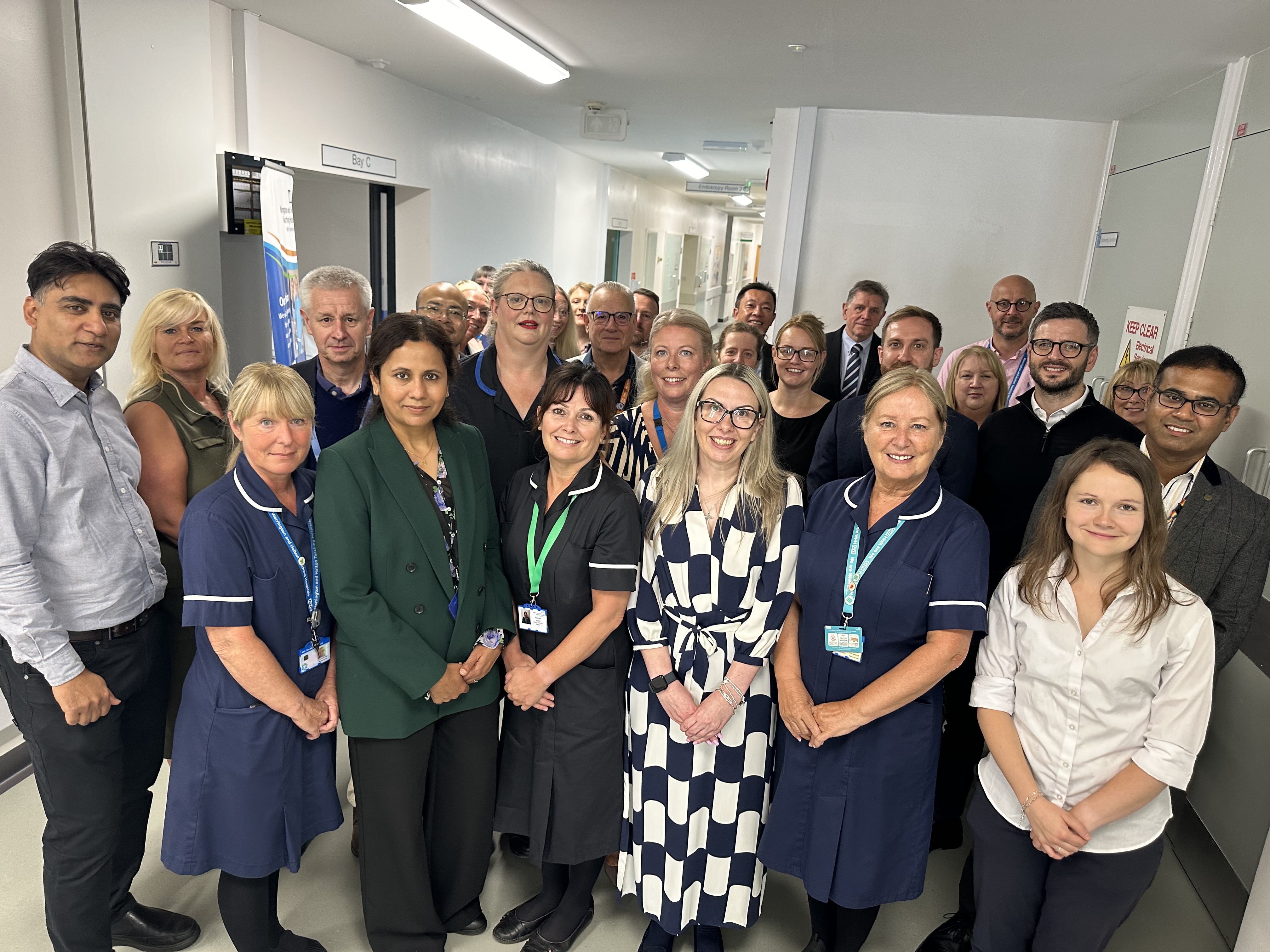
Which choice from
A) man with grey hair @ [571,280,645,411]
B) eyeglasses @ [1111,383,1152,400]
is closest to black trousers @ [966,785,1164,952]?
eyeglasses @ [1111,383,1152,400]

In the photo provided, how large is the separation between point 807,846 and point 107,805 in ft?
6.35

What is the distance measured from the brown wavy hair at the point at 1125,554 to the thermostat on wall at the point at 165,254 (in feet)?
A: 14.0

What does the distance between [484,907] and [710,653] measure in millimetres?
1281

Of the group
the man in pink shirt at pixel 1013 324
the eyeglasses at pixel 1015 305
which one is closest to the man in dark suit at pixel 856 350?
the man in pink shirt at pixel 1013 324

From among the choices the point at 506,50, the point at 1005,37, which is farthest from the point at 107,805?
the point at 1005,37

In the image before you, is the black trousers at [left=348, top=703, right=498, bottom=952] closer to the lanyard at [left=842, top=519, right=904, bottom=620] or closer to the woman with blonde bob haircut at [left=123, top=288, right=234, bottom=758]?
the woman with blonde bob haircut at [left=123, top=288, right=234, bottom=758]

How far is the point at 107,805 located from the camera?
206 centimetres

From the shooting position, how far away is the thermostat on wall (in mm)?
3971

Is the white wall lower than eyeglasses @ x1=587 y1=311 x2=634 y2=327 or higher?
higher

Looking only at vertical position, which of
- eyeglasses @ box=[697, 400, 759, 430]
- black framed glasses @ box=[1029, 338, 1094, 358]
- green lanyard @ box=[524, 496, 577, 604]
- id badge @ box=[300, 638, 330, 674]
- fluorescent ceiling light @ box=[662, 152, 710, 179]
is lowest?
id badge @ box=[300, 638, 330, 674]

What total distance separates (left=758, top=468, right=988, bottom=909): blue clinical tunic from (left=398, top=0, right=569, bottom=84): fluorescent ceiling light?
126 inches

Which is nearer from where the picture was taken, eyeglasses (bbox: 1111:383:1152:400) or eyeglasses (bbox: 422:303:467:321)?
eyeglasses (bbox: 1111:383:1152:400)

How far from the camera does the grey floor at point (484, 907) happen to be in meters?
2.45

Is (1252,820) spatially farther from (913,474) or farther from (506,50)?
(506,50)
